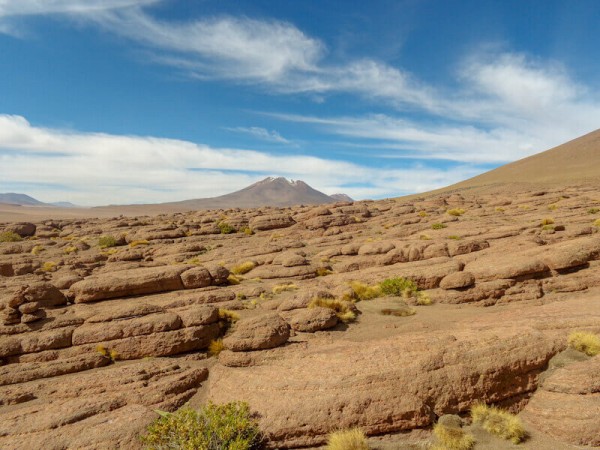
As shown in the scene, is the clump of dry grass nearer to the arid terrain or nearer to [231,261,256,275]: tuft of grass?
the arid terrain

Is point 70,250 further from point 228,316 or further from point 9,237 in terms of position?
point 228,316

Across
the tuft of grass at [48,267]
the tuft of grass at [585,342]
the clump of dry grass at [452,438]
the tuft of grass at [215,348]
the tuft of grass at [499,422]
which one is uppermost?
the tuft of grass at [585,342]

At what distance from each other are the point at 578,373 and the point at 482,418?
2.74 meters

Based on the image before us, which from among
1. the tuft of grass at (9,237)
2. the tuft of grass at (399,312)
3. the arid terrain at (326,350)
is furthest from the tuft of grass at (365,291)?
the tuft of grass at (9,237)

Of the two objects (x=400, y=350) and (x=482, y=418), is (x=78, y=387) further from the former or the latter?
(x=482, y=418)

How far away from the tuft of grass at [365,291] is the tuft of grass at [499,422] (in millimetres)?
9613

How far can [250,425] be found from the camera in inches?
335

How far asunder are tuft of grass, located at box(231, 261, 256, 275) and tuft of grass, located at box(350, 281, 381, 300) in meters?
10.5

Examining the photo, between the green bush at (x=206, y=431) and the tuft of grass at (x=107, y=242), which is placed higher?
the tuft of grass at (x=107, y=242)

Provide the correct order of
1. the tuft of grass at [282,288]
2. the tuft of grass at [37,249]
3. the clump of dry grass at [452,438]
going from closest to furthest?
the clump of dry grass at [452,438], the tuft of grass at [282,288], the tuft of grass at [37,249]

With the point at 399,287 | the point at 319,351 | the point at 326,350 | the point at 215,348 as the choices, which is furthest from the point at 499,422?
the point at 399,287

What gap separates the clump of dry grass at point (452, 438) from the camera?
8.05m

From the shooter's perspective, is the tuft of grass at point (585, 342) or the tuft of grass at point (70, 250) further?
the tuft of grass at point (70, 250)

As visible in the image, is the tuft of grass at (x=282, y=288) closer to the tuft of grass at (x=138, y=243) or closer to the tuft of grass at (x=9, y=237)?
the tuft of grass at (x=138, y=243)
